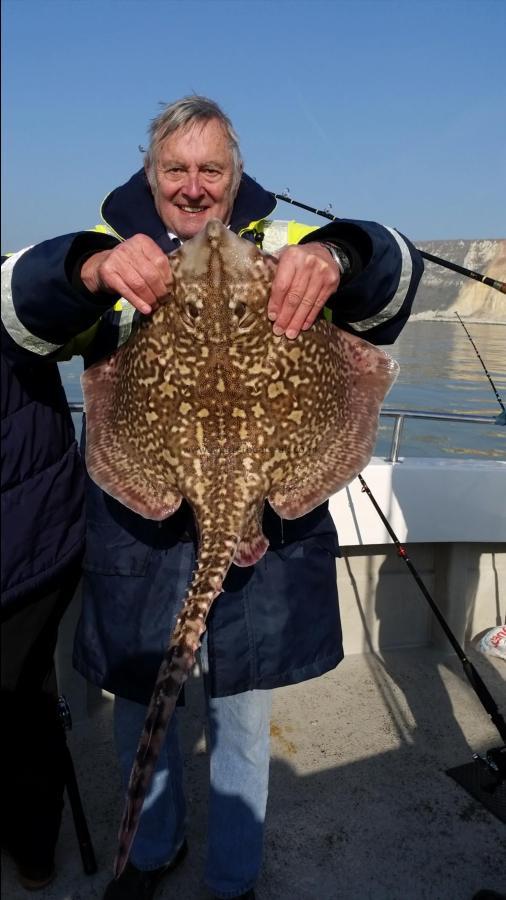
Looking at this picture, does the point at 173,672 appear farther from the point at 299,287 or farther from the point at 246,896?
the point at 246,896

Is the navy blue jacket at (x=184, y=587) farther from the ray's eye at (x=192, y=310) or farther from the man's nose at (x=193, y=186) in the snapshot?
the ray's eye at (x=192, y=310)

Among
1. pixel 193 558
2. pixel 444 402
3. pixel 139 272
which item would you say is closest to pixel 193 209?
pixel 139 272

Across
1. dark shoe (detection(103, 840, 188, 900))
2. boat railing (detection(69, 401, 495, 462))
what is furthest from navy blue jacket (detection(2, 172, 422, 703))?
boat railing (detection(69, 401, 495, 462))

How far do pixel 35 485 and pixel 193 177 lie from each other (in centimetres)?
117

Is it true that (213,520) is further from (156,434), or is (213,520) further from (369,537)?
(369,537)

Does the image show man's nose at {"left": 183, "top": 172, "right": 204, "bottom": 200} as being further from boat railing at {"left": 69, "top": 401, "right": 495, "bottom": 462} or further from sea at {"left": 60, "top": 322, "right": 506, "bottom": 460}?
sea at {"left": 60, "top": 322, "right": 506, "bottom": 460}

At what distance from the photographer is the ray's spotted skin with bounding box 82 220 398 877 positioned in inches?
63.9

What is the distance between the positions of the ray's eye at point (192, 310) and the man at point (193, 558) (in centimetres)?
24

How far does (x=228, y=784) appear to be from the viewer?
8.11 feet

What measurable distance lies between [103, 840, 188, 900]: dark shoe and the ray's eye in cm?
227

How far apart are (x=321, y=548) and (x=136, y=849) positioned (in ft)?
4.82

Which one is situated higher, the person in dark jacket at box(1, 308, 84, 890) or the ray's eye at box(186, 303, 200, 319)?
the ray's eye at box(186, 303, 200, 319)

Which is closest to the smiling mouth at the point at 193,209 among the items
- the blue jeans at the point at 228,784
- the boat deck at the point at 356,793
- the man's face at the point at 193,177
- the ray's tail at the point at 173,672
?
the man's face at the point at 193,177

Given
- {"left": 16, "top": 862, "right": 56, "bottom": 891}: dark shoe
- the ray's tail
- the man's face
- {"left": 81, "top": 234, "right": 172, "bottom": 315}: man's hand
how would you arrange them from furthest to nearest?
{"left": 16, "top": 862, "right": 56, "bottom": 891}: dark shoe → the man's face → {"left": 81, "top": 234, "right": 172, "bottom": 315}: man's hand → the ray's tail
